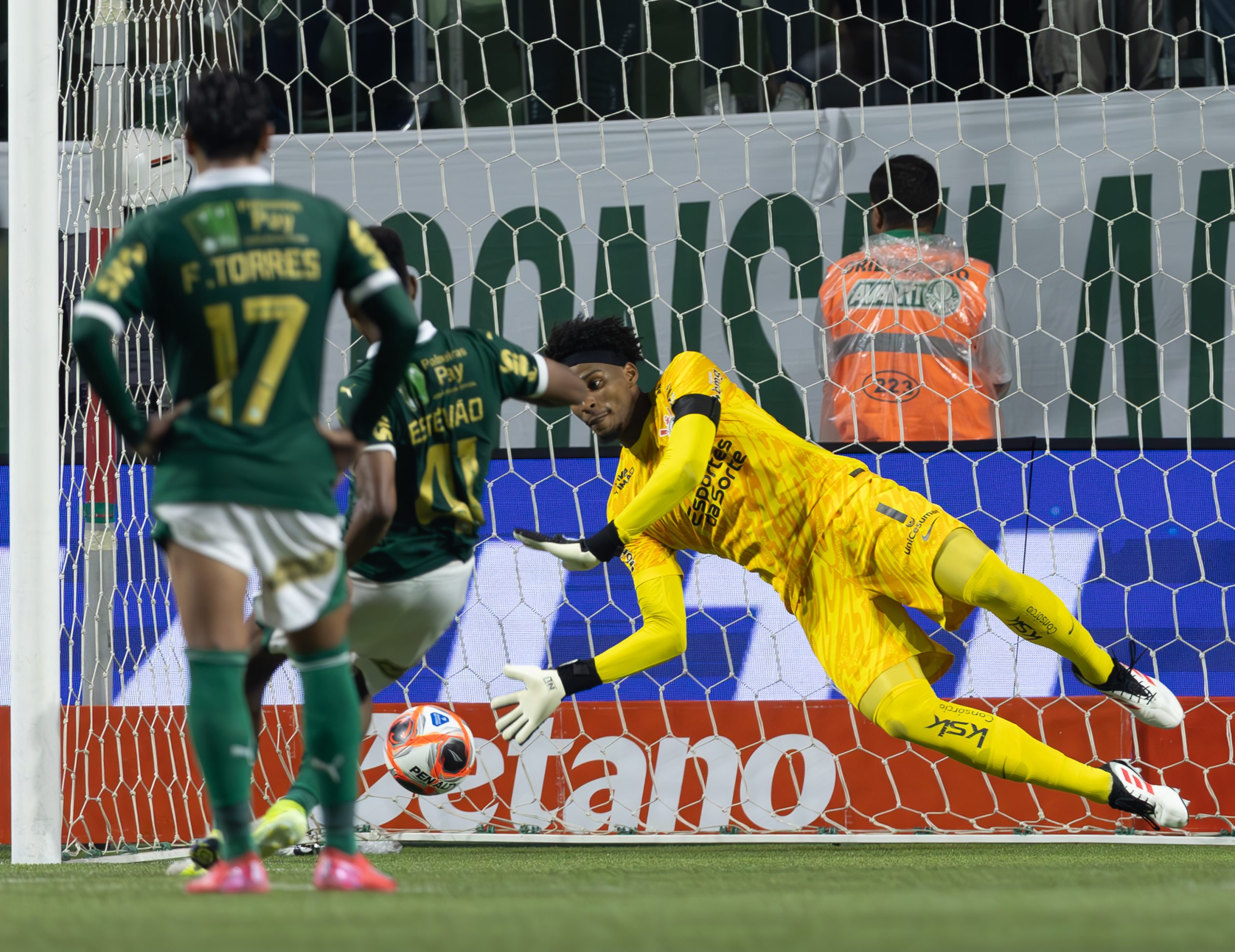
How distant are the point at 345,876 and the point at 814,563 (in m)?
2.21

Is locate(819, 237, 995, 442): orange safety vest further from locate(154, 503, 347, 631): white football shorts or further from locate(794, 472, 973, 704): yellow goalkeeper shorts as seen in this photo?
locate(154, 503, 347, 631): white football shorts

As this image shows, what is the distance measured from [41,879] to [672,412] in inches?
77.9

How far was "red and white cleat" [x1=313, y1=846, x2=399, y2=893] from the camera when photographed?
246cm

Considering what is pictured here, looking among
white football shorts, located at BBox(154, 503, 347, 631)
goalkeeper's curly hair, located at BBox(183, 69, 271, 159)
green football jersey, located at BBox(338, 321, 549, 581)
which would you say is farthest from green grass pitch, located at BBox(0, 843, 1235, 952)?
goalkeeper's curly hair, located at BBox(183, 69, 271, 159)

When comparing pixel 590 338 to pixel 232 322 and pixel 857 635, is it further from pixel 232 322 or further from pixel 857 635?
pixel 232 322

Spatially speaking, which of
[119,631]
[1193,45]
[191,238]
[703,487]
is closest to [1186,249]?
[1193,45]

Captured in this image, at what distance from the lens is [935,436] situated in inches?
206

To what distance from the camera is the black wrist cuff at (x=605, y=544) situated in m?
4.12

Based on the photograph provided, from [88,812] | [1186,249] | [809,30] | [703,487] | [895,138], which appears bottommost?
[88,812]

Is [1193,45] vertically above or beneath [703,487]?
above

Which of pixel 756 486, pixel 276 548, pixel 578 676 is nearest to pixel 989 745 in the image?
pixel 756 486

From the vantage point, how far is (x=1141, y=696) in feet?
14.4

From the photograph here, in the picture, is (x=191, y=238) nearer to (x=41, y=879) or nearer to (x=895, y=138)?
(x=41, y=879)

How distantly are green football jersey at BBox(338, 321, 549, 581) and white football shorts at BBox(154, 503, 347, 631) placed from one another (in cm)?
89
